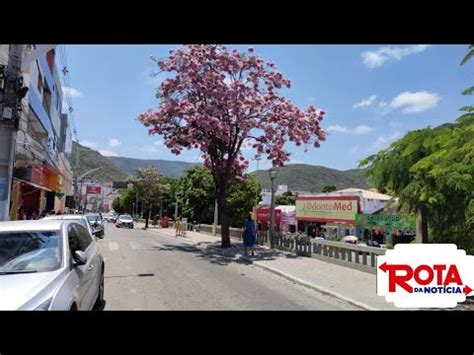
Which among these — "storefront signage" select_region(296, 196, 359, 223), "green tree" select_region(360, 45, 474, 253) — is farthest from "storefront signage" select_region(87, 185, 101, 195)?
"green tree" select_region(360, 45, 474, 253)

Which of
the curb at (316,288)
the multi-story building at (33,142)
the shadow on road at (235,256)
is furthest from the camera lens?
the multi-story building at (33,142)

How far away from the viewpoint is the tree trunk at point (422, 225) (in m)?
11.7

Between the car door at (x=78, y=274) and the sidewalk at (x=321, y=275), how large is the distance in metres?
5.35

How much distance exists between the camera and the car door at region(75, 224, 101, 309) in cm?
638

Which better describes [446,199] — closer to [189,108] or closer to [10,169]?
[10,169]

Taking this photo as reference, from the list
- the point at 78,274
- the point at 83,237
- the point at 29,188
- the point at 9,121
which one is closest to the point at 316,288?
the point at 83,237

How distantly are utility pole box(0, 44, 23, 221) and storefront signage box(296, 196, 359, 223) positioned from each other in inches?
1257

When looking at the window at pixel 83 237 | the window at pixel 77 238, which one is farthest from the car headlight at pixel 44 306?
the window at pixel 83 237

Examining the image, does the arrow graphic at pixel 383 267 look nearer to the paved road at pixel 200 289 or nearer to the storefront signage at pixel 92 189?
the paved road at pixel 200 289

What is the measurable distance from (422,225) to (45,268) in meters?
9.63

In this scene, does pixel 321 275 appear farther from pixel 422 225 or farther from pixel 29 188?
pixel 29 188

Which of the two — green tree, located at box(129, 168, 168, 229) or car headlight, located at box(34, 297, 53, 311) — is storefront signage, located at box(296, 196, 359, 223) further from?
car headlight, located at box(34, 297, 53, 311)
